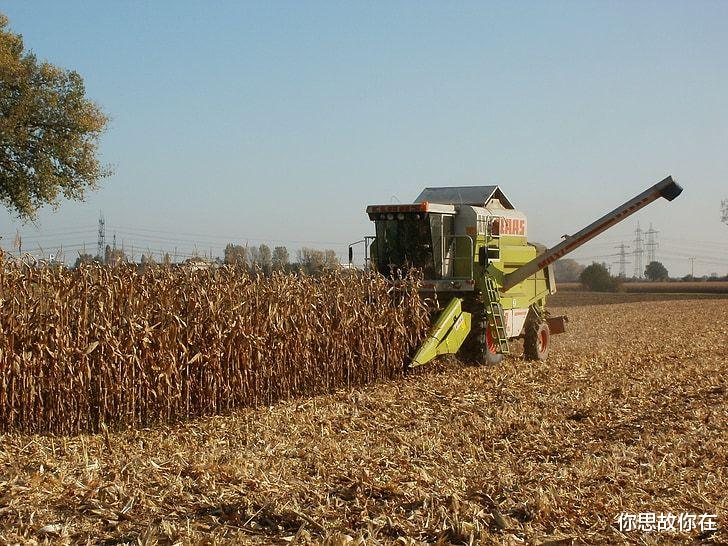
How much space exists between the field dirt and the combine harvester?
6.80 feet

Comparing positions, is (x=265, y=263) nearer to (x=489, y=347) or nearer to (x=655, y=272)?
(x=489, y=347)

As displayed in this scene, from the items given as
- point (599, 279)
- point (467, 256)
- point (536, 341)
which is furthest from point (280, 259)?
point (599, 279)

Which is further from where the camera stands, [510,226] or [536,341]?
[510,226]

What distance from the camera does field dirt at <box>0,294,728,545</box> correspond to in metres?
5.60

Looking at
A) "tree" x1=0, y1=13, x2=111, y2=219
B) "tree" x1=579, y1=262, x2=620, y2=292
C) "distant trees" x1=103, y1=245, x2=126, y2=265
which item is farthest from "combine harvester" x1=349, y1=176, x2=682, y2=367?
"tree" x1=579, y1=262, x2=620, y2=292

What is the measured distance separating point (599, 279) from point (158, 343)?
53.3 m

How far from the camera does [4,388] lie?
28.1ft

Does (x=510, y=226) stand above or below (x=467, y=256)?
above

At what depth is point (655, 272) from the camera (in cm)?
10050

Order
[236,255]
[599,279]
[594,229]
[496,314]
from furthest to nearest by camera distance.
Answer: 1. [599,279]
2. [594,229]
3. [496,314]
4. [236,255]

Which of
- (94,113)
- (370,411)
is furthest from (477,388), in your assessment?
(94,113)

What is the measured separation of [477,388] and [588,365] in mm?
3399

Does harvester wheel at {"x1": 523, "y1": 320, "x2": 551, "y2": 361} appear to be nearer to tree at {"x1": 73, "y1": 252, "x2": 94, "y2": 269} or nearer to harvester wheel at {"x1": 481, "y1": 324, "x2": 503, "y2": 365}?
harvester wheel at {"x1": 481, "y1": 324, "x2": 503, "y2": 365}

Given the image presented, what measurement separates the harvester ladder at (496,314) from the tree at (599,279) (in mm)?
46845
